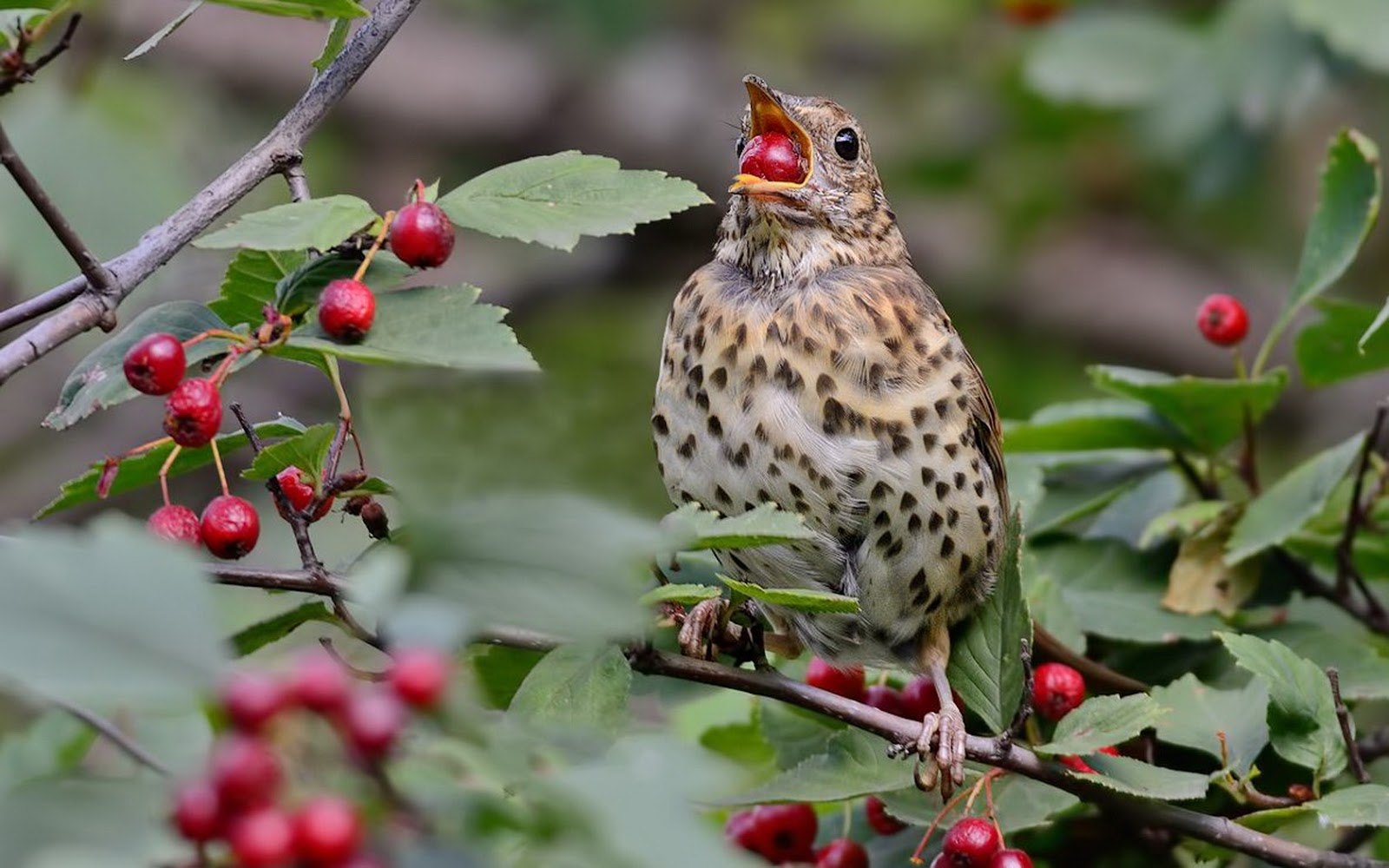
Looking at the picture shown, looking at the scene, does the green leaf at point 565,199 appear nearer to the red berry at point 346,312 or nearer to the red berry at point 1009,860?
the red berry at point 346,312

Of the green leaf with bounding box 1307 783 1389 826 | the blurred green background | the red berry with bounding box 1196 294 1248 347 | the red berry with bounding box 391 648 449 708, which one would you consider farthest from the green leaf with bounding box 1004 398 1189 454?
the red berry with bounding box 391 648 449 708

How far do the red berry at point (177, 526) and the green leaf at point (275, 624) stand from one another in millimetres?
99

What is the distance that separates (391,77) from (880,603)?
456 centimetres

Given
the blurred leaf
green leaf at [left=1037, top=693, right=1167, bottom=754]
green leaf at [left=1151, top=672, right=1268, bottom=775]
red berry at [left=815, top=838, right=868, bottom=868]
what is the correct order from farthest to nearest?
1. the blurred leaf
2. red berry at [left=815, top=838, right=868, bottom=868]
3. green leaf at [left=1151, top=672, right=1268, bottom=775]
4. green leaf at [left=1037, top=693, right=1167, bottom=754]

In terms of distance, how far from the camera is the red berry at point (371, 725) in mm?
958

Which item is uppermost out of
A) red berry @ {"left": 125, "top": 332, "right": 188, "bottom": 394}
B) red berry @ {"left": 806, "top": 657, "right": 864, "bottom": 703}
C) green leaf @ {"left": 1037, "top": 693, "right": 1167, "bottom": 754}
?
red berry @ {"left": 125, "top": 332, "right": 188, "bottom": 394}

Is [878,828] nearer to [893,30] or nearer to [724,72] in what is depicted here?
[893,30]

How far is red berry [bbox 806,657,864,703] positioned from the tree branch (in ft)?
3.80

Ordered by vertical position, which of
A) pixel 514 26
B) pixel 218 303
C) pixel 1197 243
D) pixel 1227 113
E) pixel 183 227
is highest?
pixel 183 227

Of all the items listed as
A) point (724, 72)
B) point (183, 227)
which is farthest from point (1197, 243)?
point (183, 227)

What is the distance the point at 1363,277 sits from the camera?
5.95m

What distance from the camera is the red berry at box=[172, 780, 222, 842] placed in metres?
0.97

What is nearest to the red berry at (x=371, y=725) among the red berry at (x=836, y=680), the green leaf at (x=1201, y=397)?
the red berry at (x=836, y=680)

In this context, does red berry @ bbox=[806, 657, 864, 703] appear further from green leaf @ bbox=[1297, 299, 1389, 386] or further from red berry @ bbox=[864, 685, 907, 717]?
green leaf @ bbox=[1297, 299, 1389, 386]
